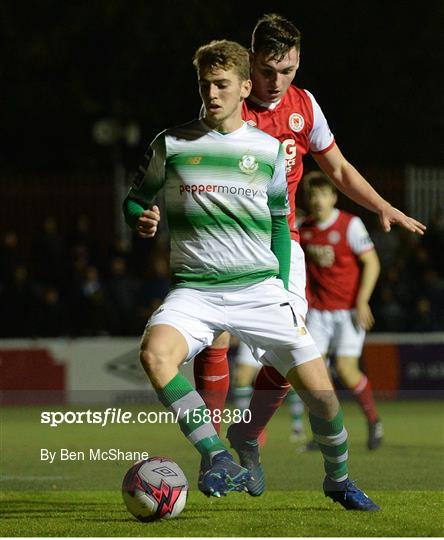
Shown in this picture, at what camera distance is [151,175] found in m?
7.06

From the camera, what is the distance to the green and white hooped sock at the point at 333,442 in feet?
24.0

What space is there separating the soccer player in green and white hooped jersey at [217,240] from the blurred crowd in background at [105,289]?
10431 mm

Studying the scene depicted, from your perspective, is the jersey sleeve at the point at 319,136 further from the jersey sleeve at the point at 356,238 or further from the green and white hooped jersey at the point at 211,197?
the jersey sleeve at the point at 356,238

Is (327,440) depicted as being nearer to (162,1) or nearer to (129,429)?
(129,429)

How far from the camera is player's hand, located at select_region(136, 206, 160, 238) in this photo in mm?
6848

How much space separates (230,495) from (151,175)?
7.17 ft

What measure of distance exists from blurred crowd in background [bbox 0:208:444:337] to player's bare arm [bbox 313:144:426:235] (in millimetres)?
9594

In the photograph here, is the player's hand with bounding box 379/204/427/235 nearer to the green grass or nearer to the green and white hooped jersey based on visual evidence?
the green and white hooped jersey

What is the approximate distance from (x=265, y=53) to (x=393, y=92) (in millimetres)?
24260

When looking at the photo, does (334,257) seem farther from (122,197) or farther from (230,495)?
(122,197)

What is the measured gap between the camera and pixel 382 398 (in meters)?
17.6

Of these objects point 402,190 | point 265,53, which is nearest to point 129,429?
point 265,53

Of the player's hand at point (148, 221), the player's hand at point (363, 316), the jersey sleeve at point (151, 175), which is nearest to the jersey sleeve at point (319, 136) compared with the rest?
the jersey sleeve at point (151, 175)

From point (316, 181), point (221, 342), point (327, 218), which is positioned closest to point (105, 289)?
point (327, 218)
